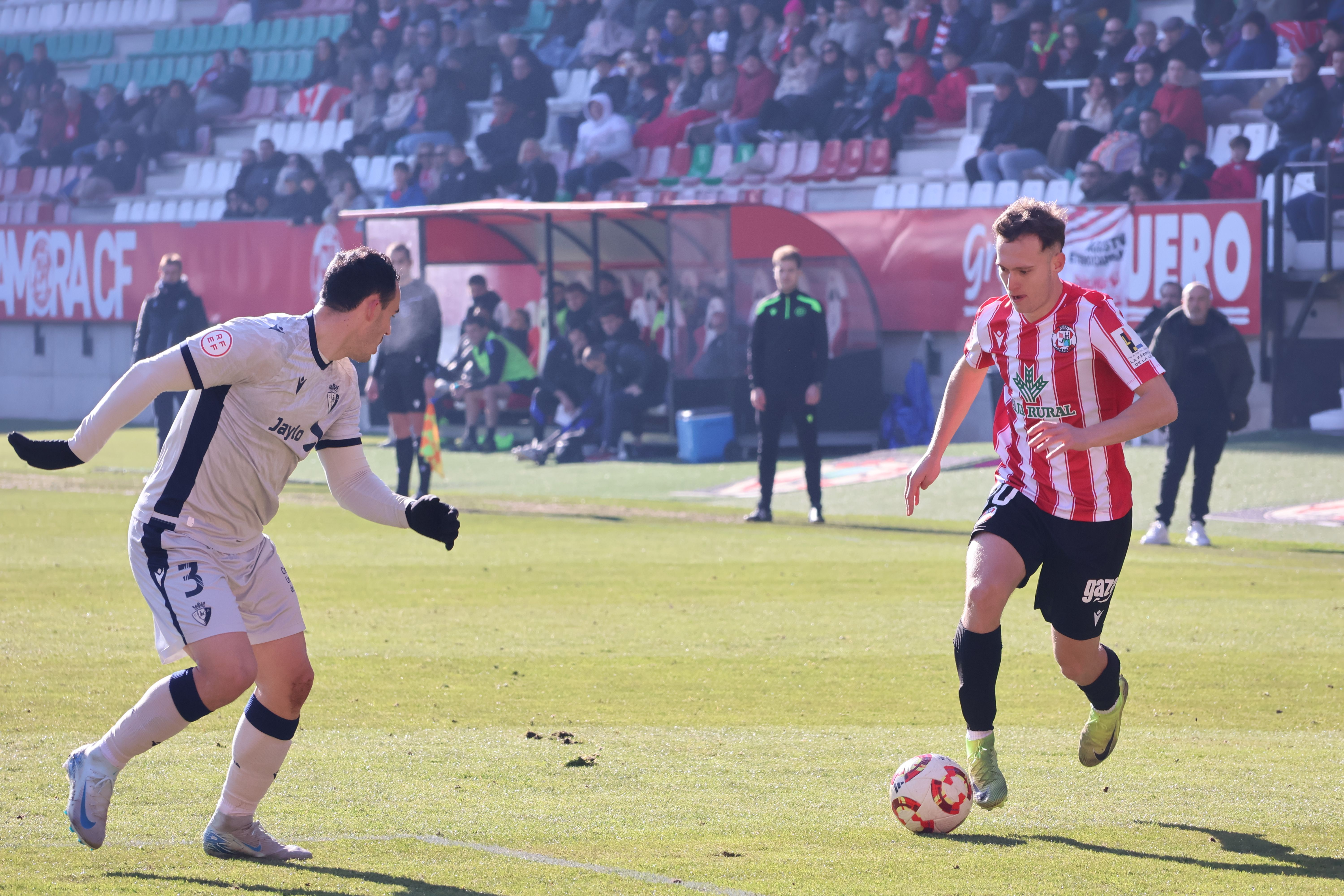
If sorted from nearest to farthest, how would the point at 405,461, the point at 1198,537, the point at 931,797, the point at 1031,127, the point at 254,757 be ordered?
the point at 254,757 → the point at 931,797 → the point at 1198,537 → the point at 405,461 → the point at 1031,127

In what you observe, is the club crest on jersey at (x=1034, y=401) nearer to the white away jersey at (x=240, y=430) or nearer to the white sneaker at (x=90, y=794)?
the white away jersey at (x=240, y=430)

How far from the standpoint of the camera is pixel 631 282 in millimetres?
23812

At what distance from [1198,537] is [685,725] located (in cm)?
753

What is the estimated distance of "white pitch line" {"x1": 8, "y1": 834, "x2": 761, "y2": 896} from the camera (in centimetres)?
427

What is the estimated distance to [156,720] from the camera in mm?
4555

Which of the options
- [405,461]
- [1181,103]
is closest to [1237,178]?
[1181,103]

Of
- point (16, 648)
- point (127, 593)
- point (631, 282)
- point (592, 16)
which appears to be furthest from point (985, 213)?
point (16, 648)

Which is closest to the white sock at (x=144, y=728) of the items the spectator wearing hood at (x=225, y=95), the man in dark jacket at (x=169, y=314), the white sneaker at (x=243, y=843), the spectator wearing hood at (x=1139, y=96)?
the white sneaker at (x=243, y=843)

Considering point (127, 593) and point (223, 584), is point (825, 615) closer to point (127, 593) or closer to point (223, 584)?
point (127, 593)

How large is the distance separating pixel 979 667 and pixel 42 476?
15633 millimetres

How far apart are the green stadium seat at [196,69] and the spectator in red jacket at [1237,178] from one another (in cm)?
2240

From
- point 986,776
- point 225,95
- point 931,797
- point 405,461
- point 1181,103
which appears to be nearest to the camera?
point 931,797

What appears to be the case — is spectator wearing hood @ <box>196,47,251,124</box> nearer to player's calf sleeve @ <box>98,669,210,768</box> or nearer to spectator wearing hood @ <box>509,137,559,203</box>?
spectator wearing hood @ <box>509,137,559,203</box>

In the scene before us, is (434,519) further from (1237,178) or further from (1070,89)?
(1070,89)
